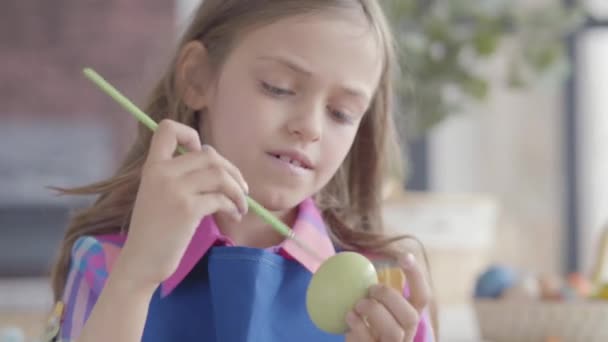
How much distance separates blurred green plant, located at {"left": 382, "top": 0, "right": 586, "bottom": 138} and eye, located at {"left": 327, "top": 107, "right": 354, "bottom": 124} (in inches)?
45.2

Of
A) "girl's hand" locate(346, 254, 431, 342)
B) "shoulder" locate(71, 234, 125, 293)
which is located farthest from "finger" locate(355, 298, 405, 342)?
"shoulder" locate(71, 234, 125, 293)

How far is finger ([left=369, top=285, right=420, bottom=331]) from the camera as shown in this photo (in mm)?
898

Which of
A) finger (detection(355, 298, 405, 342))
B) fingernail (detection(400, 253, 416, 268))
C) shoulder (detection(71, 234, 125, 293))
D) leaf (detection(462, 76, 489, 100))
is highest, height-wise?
fingernail (detection(400, 253, 416, 268))

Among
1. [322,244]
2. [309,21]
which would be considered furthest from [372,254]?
[309,21]

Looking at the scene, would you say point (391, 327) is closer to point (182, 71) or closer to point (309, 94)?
point (309, 94)

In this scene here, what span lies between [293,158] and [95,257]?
273 millimetres

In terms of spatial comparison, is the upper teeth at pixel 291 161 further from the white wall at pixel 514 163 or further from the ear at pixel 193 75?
the white wall at pixel 514 163

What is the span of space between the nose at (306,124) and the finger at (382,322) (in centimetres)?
19

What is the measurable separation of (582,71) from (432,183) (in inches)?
24.6

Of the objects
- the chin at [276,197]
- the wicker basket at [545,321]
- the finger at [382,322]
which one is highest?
the chin at [276,197]

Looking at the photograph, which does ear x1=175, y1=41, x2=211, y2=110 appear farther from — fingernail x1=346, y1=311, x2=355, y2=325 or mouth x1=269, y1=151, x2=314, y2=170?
fingernail x1=346, y1=311, x2=355, y2=325

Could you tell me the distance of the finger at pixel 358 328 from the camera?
916 millimetres

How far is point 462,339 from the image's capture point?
64.8 inches

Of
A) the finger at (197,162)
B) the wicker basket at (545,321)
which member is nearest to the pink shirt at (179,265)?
the finger at (197,162)
